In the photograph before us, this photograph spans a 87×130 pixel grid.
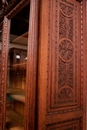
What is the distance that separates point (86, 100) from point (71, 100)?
0.43 feet

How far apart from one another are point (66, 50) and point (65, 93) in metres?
0.29

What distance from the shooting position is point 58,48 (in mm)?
890

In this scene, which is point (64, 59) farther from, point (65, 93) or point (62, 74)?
point (65, 93)

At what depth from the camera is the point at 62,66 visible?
902 millimetres

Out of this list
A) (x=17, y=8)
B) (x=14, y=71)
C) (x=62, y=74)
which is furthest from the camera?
(x=14, y=71)

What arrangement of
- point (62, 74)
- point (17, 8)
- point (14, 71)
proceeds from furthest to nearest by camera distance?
point (14, 71), point (17, 8), point (62, 74)

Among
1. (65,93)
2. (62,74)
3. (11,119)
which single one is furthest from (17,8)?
(11,119)

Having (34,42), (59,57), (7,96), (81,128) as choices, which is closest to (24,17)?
(34,42)

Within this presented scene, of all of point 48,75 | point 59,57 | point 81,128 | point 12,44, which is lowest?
point 81,128

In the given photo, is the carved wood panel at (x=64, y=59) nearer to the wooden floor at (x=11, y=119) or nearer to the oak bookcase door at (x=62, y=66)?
the oak bookcase door at (x=62, y=66)

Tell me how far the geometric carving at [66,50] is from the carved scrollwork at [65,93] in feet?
0.67

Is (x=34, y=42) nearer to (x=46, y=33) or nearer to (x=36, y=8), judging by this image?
(x=46, y=33)

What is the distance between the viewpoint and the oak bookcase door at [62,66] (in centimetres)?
81

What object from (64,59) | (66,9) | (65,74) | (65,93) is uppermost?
(66,9)
